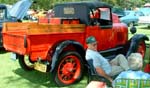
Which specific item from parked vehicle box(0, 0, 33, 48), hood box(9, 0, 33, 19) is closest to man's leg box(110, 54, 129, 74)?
parked vehicle box(0, 0, 33, 48)

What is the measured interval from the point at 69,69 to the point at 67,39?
66 cm

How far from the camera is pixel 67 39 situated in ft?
23.1

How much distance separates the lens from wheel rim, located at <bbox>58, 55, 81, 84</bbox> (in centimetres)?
683

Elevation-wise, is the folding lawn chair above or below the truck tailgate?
above

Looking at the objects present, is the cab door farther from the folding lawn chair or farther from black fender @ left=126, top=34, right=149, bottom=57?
the folding lawn chair

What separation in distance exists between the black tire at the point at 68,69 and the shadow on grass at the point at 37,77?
0.80ft

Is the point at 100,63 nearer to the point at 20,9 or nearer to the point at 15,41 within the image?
the point at 15,41

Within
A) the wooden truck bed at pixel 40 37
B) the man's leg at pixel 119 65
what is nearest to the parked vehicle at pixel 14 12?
the wooden truck bed at pixel 40 37

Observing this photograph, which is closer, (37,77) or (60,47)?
(60,47)

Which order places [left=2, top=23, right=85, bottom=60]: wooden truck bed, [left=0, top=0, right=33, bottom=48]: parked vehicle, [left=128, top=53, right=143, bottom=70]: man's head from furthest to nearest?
[left=0, top=0, right=33, bottom=48]: parked vehicle → [left=2, top=23, right=85, bottom=60]: wooden truck bed → [left=128, top=53, right=143, bottom=70]: man's head

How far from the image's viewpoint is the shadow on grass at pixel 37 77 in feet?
23.4

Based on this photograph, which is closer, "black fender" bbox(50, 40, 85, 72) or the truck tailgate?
"black fender" bbox(50, 40, 85, 72)

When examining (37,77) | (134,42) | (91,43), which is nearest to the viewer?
(91,43)

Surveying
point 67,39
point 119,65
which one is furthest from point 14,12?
point 119,65
